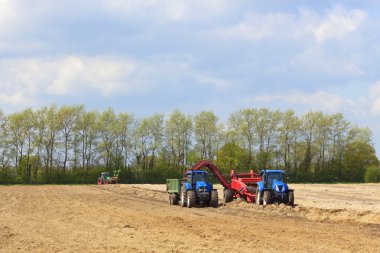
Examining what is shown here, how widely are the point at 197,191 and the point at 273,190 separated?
13.1ft

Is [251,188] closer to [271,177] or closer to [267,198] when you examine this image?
[271,177]

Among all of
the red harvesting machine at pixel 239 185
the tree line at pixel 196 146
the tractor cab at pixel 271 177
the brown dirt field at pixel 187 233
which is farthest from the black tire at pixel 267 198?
the tree line at pixel 196 146

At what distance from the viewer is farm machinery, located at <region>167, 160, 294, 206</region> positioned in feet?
82.2

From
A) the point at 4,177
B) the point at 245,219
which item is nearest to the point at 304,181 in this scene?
the point at 4,177

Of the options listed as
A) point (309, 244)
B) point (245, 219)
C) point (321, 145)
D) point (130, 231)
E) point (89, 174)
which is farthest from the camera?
point (321, 145)

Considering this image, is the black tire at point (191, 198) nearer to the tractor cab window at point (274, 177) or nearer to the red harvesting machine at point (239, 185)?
the red harvesting machine at point (239, 185)

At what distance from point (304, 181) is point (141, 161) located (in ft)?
93.9

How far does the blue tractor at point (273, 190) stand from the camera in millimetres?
24875

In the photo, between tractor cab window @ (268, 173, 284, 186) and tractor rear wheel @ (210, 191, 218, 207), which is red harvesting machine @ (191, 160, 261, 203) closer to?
tractor cab window @ (268, 173, 284, 186)

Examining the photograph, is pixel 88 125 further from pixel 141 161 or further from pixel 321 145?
pixel 321 145

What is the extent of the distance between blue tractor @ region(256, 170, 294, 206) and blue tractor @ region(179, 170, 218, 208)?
2436mm

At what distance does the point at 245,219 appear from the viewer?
62.5ft

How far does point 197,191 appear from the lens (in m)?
25.8

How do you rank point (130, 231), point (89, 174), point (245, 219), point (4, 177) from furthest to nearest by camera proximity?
point (89, 174)
point (4, 177)
point (245, 219)
point (130, 231)
